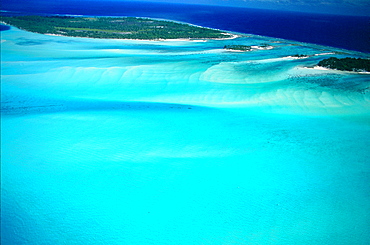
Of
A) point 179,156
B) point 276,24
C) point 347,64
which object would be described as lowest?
point 179,156

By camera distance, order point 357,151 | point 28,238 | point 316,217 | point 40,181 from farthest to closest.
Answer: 1. point 357,151
2. point 40,181
3. point 316,217
4. point 28,238

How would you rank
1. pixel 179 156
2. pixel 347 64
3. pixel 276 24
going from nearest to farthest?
pixel 179 156 < pixel 347 64 < pixel 276 24

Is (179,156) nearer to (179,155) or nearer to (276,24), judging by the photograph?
(179,155)

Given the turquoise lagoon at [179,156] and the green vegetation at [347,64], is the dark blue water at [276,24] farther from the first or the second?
the turquoise lagoon at [179,156]

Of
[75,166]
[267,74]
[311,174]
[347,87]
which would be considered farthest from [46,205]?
[347,87]

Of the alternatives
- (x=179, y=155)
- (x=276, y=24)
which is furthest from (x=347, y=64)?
(x=276, y=24)

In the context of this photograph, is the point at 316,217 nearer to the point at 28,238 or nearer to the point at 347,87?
the point at 28,238

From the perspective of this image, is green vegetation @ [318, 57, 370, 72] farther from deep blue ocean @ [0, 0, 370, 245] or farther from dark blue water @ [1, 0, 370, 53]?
dark blue water @ [1, 0, 370, 53]

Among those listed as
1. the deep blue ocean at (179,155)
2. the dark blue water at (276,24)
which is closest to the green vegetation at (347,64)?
the deep blue ocean at (179,155)
